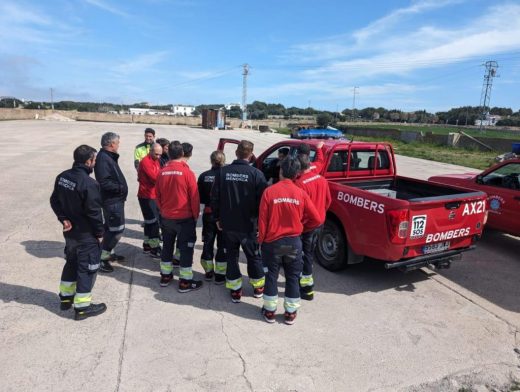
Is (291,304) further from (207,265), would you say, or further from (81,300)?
(81,300)

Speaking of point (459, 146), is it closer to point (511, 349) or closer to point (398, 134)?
point (398, 134)

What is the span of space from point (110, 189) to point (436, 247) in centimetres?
418

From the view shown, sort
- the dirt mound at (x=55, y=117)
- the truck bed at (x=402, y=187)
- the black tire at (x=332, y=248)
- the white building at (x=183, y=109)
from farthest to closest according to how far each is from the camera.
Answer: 1. the white building at (x=183, y=109)
2. the dirt mound at (x=55, y=117)
3. the truck bed at (x=402, y=187)
4. the black tire at (x=332, y=248)

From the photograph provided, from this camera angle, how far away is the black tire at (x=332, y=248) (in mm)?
5055

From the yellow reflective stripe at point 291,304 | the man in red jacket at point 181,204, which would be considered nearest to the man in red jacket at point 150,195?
the man in red jacket at point 181,204

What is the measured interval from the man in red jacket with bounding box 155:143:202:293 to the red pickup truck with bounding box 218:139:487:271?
6.35 feet

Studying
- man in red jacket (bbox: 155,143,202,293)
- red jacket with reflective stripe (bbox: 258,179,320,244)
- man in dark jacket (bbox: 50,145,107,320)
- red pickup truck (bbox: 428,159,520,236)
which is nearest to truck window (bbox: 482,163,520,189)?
red pickup truck (bbox: 428,159,520,236)

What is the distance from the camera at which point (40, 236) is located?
6352 mm

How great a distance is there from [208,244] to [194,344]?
151 centimetres

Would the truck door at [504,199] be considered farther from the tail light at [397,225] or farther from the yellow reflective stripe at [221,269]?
the yellow reflective stripe at [221,269]

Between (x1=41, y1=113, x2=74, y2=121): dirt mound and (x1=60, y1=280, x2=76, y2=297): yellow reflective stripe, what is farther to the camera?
(x1=41, y1=113, x2=74, y2=121): dirt mound

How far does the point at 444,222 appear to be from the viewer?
4.59 metres

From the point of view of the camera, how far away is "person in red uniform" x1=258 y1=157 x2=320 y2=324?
3.69m

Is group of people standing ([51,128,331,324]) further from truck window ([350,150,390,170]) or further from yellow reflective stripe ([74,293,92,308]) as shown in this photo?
truck window ([350,150,390,170])
